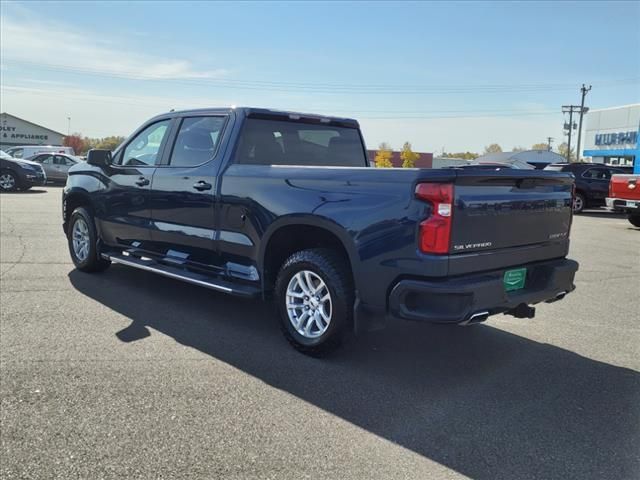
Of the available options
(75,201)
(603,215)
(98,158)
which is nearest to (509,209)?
(98,158)

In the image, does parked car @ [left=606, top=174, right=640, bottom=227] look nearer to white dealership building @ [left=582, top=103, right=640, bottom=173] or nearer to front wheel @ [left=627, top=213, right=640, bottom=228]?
front wheel @ [left=627, top=213, right=640, bottom=228]

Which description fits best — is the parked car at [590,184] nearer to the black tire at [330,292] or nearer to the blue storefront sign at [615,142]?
the black tire at [330,292]

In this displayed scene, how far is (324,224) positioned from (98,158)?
354 centimetres

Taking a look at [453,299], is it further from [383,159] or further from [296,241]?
[383,159]

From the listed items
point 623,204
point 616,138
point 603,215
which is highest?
point 616,138

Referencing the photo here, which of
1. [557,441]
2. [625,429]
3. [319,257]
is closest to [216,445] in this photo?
[319,257]

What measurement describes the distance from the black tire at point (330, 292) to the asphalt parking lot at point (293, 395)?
0.50 ft

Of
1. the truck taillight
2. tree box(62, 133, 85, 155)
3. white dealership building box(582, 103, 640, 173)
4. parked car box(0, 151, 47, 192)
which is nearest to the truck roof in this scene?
the truck taillight

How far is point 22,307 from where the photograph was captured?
553 centimetres

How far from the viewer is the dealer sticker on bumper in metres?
4.00

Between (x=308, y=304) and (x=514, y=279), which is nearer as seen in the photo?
(x=514, y=279)

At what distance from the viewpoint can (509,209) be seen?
3938 mm

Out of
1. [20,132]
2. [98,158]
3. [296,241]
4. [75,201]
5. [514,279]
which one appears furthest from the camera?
[20,132]

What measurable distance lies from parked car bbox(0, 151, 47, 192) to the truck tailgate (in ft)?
66.7
